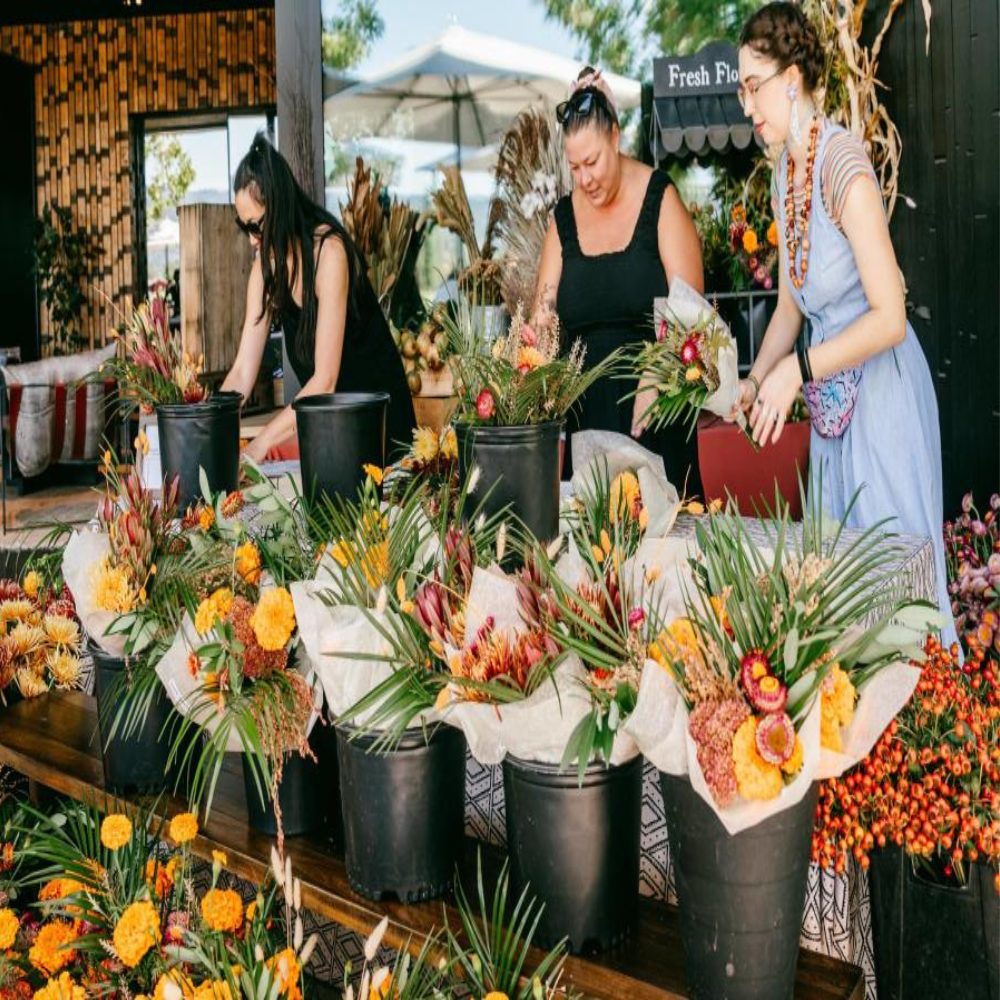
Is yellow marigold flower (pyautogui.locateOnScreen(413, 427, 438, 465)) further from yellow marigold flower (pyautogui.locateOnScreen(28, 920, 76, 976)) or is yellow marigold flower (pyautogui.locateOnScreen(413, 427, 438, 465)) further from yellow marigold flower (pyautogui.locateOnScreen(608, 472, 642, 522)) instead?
yellow marigold flower (pyautogui.locateOnScreen(28, 920, 76, 976))

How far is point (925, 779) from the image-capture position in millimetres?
1184

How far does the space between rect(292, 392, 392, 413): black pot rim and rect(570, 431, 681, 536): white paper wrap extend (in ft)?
0.90

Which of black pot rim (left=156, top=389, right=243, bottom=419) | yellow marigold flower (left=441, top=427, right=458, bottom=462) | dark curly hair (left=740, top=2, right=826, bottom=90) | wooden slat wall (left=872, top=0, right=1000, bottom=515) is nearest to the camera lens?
yellow marigold flower (left=441, top=427, right=458, bottom=462)

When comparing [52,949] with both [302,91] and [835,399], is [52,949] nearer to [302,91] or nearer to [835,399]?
[835,399]

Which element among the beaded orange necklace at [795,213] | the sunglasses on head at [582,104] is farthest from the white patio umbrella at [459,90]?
the beaded orange necklace at [795,213]

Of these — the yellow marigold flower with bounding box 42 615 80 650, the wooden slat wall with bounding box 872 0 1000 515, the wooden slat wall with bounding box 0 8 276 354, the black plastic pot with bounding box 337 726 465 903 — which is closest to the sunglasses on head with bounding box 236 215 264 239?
the yellow marigold flower with bounding box 42 615 80 650

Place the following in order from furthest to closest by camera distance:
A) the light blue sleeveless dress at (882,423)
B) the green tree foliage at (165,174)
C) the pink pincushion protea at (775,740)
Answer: the green tree foliage at (165,174) < the light blue sleeveless dress at (882,423) < the pink pincushion protea at (775,740)

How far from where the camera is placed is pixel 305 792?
4.34ft

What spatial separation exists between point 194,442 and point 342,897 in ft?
2.48

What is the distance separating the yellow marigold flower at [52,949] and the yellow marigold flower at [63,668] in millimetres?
538

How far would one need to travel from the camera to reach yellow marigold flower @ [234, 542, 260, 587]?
4.34ft

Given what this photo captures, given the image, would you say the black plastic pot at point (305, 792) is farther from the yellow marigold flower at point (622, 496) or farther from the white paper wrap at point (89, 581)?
the yellow marigold flower at point (622, 496)

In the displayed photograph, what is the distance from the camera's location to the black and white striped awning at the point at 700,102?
431 centimetres

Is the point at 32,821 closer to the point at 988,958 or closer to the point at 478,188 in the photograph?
the point at 988,958
